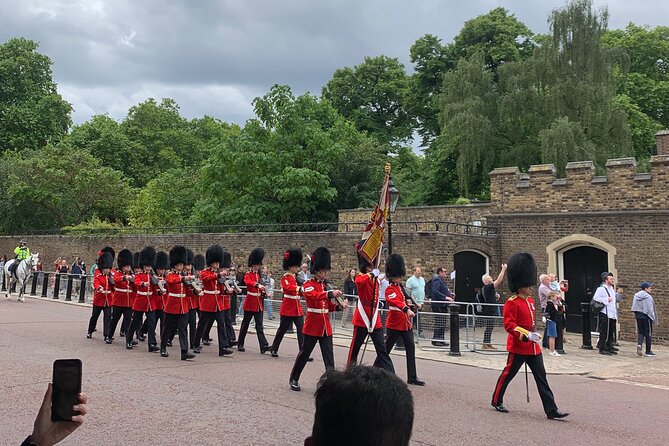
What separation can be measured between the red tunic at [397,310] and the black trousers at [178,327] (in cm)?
377

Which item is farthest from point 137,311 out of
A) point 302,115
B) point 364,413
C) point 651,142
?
point 651,142

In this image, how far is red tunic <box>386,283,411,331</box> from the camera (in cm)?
936

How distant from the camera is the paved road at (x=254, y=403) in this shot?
6391 mm

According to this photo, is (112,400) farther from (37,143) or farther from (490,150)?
(37,143)

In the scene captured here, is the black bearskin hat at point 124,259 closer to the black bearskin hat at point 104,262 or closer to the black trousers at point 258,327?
the black bearskin hat at point 104,262

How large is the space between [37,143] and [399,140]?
30.7m

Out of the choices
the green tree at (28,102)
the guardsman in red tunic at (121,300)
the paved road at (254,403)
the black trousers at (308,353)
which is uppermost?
the green tree at (28,102)

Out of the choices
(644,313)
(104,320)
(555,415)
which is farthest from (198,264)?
(555,415)

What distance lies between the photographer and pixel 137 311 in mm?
12430

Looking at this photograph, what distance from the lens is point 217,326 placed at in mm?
12078

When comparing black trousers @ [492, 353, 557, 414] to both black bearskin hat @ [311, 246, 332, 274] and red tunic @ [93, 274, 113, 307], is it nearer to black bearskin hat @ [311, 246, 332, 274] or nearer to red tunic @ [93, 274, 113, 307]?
black bearskin hat @ [311, 246, 332, 274]

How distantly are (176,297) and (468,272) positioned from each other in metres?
10.6

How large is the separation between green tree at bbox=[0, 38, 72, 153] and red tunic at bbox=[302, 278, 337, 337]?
48.2 metres

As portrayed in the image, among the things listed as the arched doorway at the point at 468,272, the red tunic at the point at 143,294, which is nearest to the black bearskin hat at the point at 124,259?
the red tunic at the point at 143,294
